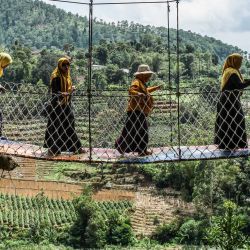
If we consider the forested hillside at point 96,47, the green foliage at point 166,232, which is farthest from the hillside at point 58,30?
the green foliage at point 166,232

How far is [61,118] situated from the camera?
4594 mm

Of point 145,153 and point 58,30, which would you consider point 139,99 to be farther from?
point 58,30

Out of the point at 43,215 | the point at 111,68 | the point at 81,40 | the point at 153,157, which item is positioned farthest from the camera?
the point at 81,40

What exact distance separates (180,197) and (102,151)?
22.4 m

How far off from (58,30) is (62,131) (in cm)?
9108

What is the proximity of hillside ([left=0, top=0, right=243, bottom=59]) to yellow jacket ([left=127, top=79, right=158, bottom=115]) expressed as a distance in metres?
76.4

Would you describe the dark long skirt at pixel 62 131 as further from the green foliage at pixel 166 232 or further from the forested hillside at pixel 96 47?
the forested hillside at pixel 96 47

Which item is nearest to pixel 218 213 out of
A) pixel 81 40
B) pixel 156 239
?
pixel 156 239

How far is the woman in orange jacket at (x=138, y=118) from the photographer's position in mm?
4410

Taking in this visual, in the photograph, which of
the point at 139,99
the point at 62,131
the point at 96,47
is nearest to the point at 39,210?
the point at 62,131

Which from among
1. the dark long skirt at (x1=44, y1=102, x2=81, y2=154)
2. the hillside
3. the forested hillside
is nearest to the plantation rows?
the forested hillside

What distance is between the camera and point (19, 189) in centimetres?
2820

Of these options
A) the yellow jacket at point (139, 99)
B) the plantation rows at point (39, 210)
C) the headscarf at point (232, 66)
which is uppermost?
the headscarf at point (232, 66)

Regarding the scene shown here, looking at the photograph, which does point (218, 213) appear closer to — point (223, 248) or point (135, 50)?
point (223, 248)
